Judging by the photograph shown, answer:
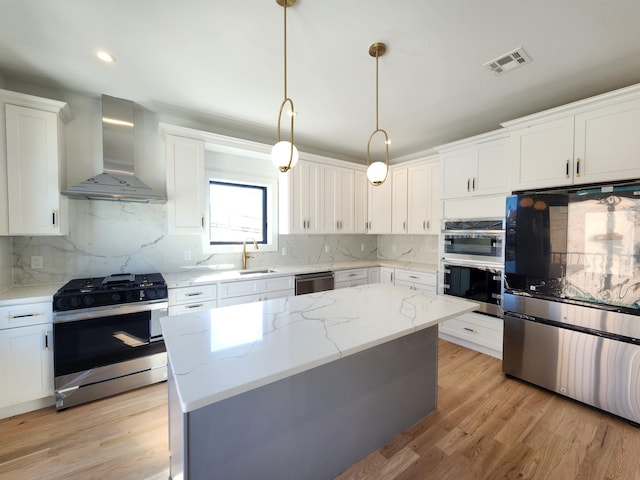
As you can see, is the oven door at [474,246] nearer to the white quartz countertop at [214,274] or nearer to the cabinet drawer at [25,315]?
the white quartz countertop at [214,274]

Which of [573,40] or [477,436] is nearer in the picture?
[573,40]

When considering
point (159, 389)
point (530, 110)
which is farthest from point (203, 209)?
point (530, 110)

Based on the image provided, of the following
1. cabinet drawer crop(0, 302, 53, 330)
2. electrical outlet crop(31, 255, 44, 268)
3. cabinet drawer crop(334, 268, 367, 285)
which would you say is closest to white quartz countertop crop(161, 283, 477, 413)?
cabinet drawer crop(0, 302, 53, 330)

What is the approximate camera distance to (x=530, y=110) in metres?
2.76

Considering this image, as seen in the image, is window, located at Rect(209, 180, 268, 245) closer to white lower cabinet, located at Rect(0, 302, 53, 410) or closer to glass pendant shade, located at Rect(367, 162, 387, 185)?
white lower cabinet, located at Rect(0, 302, 53, 410)

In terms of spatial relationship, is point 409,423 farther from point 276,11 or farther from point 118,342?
point 276,11

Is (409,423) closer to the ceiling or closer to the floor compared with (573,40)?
closer to the floor

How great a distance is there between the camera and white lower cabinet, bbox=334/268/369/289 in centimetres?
369

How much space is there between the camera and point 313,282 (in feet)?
11.3

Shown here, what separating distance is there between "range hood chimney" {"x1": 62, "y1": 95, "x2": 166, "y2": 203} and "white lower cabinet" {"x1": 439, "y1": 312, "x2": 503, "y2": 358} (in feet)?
12.0

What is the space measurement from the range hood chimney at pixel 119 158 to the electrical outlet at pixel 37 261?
64cm

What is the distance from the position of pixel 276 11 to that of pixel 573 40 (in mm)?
→ 1961

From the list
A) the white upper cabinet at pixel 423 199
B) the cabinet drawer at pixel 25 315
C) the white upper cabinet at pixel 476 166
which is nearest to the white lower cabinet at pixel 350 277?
the white upper cabinet at pixel 423 199

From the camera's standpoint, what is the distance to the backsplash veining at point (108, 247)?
239 cm
